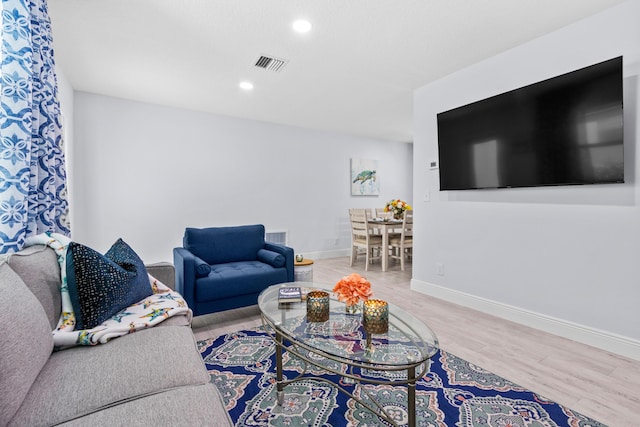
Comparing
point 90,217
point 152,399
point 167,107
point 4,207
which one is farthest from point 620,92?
point 90,217

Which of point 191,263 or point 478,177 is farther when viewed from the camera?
point 478,177

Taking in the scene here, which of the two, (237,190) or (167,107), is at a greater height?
(167,107)

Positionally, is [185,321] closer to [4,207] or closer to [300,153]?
[4,207]

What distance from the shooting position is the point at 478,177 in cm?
303

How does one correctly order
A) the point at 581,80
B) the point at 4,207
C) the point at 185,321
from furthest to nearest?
the point at 581,80 < the point at 185,321 < the point at 4,207

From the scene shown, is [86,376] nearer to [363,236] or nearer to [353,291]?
[353,291]

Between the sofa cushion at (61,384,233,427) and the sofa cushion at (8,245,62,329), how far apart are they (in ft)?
2.54

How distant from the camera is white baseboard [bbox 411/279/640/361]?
2195 millimetres

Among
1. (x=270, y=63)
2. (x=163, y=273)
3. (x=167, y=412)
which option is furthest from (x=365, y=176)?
(x=167, y=412)

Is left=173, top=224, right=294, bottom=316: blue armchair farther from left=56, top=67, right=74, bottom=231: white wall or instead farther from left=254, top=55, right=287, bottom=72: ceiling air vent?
left=254, top=55, right=287, bottom=72: ceiling air vent

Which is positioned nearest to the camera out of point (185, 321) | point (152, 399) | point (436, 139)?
point (152, 399)

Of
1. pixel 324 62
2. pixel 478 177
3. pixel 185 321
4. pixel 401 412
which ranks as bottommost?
pixel 401 412

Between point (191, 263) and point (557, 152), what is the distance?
10.2 ft

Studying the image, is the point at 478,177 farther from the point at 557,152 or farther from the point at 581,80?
the point at 581,80
